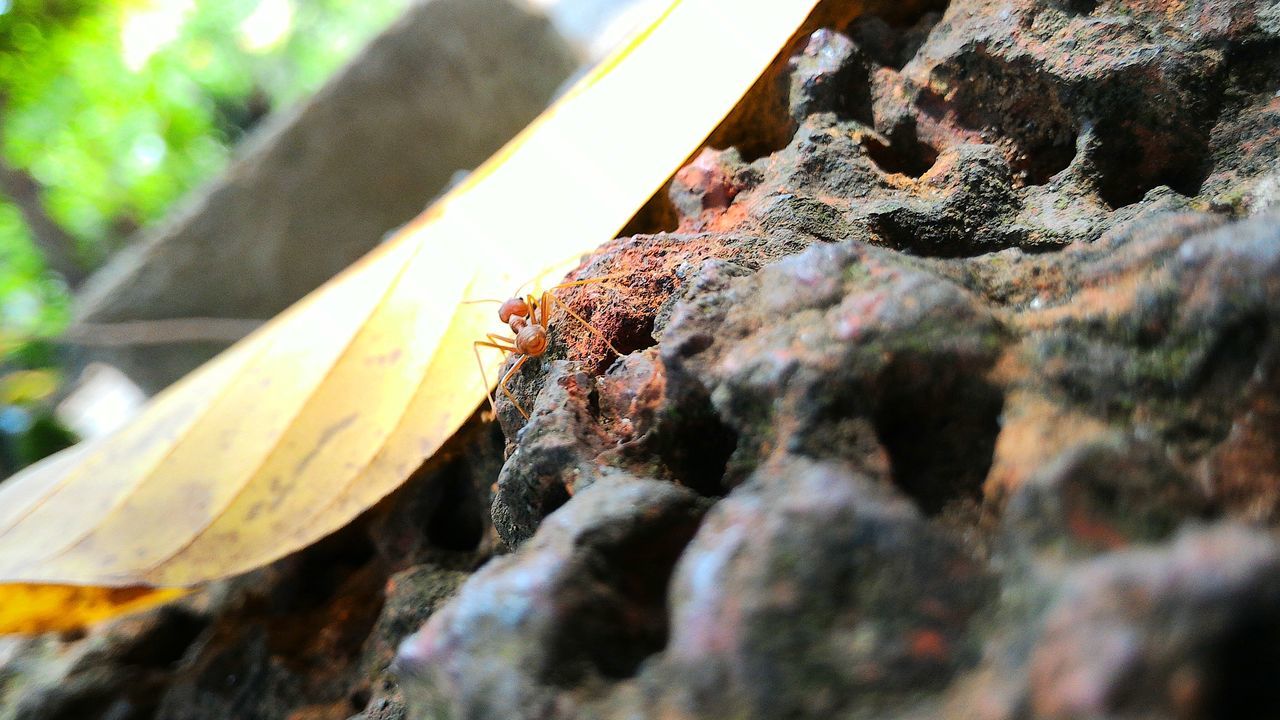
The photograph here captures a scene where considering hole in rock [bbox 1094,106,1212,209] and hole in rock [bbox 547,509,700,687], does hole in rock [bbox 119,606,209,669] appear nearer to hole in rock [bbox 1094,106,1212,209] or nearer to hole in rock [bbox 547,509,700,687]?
hole in rock [bbox 547,509,700,687]

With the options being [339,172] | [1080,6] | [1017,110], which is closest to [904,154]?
[1017,110]

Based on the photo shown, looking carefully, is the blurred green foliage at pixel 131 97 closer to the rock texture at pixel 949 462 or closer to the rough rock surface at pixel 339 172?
the rough rock surface at pixel 339 172

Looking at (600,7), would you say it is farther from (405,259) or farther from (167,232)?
(405,259)

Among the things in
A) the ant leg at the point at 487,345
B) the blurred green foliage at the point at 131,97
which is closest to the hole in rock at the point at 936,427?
the ant leg at the point at 487,345

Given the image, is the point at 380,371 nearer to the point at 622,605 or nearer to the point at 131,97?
the point at 622,605

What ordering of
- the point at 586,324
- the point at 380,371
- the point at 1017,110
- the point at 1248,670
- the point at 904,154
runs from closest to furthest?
the point at 1248,670 < the point at 586,324 < the point at 1017,110 < the point at 904,154 < the point at 380,371

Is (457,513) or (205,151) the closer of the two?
(457,513)

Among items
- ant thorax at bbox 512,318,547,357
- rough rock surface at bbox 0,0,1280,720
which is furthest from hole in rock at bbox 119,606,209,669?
ant thorax at bbox 512,318,547,357

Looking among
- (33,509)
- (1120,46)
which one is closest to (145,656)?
(33,509)
